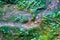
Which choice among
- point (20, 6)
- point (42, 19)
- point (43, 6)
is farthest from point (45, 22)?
point (20, 6)

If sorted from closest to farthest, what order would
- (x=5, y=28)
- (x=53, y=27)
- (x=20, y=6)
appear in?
(x=53, y=27)
(x=5, y=28)
(x=20, y=6)

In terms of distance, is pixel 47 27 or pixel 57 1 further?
pixel 57 1

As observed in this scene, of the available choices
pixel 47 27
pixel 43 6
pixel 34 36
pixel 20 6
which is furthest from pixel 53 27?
pixel 20 6

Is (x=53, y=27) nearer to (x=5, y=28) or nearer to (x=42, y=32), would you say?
(x=42, y=32)

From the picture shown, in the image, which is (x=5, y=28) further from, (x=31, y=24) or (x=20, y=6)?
(x=20, y=6)

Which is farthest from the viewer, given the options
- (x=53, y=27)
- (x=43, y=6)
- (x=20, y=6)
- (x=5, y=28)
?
(x=20, y=6)

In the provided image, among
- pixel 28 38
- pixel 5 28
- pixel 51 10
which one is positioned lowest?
pixel 28 38

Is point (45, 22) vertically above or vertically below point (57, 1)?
below

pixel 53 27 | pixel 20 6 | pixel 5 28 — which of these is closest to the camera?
pixel 53 27

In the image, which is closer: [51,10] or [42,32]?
[42,32]
